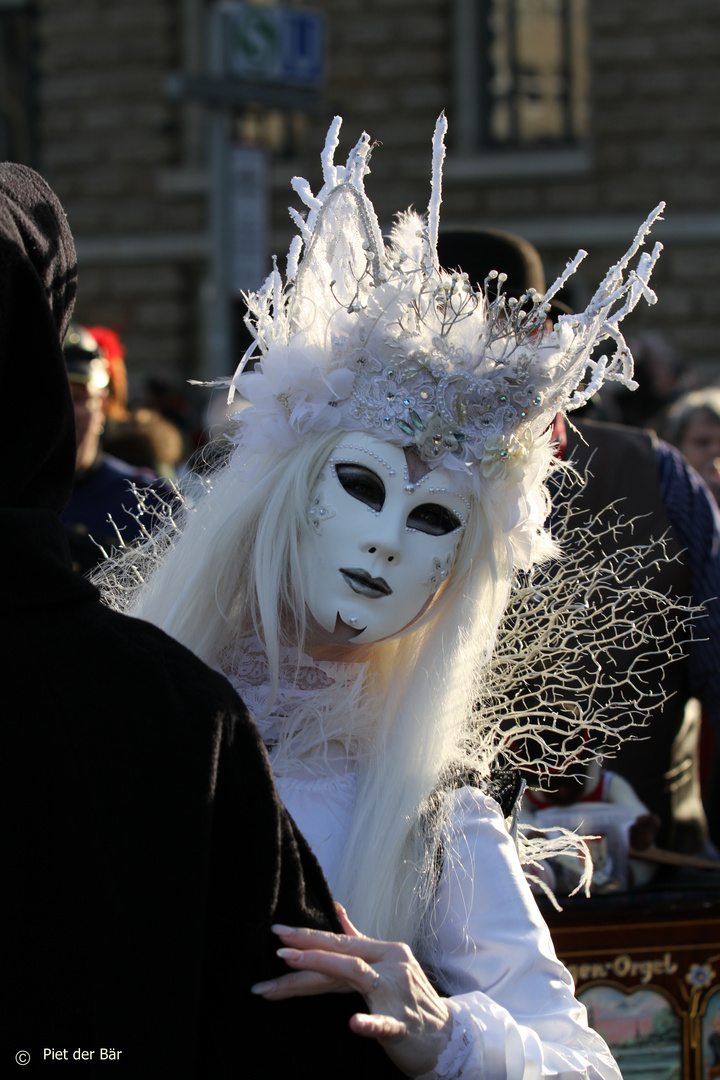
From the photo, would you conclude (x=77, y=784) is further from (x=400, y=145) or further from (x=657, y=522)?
(x=400, y=145)

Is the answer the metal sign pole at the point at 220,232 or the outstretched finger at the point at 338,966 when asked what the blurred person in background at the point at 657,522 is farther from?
the metal sign pole at the point at 220,232

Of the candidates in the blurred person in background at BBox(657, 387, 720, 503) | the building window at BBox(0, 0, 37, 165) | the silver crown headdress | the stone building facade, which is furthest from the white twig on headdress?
the building window at BBox(0, 0, 37, 165)

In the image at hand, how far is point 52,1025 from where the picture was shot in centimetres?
94

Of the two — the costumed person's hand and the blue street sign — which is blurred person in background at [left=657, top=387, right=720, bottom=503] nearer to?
the blue street sign

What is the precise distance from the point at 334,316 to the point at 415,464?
0.24 m

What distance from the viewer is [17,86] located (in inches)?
431

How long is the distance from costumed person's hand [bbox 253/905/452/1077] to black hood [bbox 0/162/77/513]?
1.41 feet

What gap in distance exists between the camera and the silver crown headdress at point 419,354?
1578 millimetres

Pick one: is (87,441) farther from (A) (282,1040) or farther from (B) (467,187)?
(B) (467,187)

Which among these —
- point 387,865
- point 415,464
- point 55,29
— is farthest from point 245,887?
point 55,29

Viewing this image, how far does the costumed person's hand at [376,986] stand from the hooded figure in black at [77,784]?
0.36ft

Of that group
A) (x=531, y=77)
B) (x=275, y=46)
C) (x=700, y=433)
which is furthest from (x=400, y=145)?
(x=700, y=433)

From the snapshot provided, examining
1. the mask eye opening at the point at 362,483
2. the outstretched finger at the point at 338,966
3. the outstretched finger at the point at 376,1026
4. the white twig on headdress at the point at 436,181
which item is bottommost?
the outstretched finger at the point at 376,1026

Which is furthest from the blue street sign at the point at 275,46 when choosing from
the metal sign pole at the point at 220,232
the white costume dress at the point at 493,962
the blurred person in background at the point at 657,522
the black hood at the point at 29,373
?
the black hood at the point at 29,373
